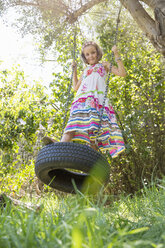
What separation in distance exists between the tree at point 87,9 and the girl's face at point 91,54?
0.49 metres

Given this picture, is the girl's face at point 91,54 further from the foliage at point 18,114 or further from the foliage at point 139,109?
the foliage at point 18,114

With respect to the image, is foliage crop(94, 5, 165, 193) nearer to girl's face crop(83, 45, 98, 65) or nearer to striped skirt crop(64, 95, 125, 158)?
girl's face crop(83, 45, 98, 65)

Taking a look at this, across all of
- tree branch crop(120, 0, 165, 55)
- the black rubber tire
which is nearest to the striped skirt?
the black rubber tire

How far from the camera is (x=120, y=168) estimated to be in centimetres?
402

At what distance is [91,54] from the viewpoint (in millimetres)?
2918

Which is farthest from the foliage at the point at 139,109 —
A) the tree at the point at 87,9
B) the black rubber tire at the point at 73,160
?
the black rubber tire at the point at 73,160

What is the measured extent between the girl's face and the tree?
0.49 meters

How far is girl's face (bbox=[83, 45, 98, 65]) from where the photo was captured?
291 centimetres

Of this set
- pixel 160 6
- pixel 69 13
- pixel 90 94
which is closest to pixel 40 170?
pixel 90 94

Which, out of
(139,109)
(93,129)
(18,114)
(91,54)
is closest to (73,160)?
(93,129)

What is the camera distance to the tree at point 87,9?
2326 millimetres

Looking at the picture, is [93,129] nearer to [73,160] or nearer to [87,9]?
[73,160]

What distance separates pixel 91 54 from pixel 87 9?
574mm

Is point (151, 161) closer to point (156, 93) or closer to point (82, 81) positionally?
point (156, 93)
